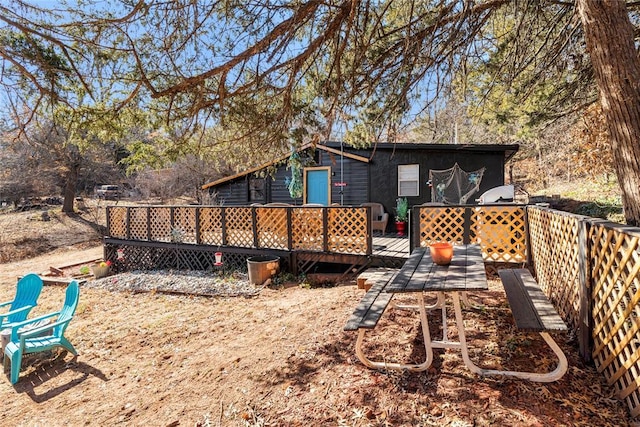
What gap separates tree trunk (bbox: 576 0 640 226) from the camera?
8.89 ft

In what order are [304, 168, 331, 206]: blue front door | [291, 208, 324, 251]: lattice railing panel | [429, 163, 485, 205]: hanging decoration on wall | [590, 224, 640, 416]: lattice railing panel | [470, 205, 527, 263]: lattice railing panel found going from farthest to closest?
[304, 168, 331, 206]: blue front door < [429, 163, 485, 205]: hanging decoration on wall < [291, 208, 324, 251]: lattice railing panel < [470, 205, 527, 263]: lattice railing panel < [590, 224, 640, 416]: lattice railing panel

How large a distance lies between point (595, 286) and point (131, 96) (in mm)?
4838

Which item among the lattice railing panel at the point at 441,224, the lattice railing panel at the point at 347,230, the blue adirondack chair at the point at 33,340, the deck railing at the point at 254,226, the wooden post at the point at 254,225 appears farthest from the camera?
the wooden post at the point at 254,225

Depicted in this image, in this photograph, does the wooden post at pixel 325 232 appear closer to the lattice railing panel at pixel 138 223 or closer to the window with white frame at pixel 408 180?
the window with white frame at pixel 408 180

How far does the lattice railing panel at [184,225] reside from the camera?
890 centimetres

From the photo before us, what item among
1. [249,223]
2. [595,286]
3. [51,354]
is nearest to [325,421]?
[595,286]

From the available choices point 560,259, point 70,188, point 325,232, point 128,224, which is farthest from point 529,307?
point 70,188

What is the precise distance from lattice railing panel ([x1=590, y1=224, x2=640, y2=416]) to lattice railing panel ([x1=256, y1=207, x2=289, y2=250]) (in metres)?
5.79

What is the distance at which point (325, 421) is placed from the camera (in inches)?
82.7

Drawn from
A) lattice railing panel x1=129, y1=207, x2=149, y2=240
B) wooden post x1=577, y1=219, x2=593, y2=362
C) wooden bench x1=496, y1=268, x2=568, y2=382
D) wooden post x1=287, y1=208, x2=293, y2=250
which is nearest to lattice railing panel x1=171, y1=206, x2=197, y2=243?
lattice railing panel x1=129, y1=207, x2=149, y2=240

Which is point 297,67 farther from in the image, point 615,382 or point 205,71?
point 615,382

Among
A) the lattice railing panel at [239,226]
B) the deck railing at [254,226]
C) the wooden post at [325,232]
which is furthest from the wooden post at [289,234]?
the lattice railing panel at [239,226]

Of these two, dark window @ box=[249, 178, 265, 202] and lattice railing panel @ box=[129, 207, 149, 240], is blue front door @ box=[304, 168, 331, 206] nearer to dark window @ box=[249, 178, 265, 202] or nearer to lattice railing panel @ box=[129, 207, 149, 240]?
dark window @ box=[249, 178, 265, 202]

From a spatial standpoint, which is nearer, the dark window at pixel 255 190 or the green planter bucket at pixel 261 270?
the green planter bucket at pixel 261 270
